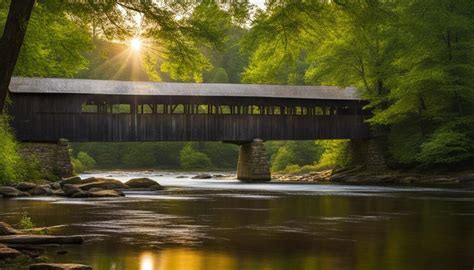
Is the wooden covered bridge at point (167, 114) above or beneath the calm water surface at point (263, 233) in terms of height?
above

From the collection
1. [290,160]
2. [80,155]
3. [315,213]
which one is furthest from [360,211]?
[80,155]

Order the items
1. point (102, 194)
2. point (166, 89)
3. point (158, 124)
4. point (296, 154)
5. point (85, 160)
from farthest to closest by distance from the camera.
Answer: point (85, 160) < point (296, 154) < point (158, 124) < point (166, 89) < point (102, 194)

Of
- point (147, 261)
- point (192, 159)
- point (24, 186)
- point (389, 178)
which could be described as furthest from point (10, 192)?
point (192, 159)

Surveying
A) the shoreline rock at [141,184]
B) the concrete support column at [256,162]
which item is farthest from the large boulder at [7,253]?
the concrete support column at [256,162]

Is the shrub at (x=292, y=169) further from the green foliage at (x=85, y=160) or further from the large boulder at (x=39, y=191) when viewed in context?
the large boulder at (x=39, y=191)

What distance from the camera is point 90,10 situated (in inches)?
529

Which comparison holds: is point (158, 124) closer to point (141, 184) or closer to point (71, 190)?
point (141, 184)

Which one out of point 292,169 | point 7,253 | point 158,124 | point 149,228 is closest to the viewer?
point 7,253

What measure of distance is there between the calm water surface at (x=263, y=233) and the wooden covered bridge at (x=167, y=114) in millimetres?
15884

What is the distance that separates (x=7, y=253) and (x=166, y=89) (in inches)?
1212

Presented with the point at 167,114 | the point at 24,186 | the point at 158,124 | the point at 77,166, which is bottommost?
the point at 24,186

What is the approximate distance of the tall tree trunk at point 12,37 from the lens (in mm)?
10328

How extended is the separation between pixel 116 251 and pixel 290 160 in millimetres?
49691

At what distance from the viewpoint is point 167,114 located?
41156 mm
